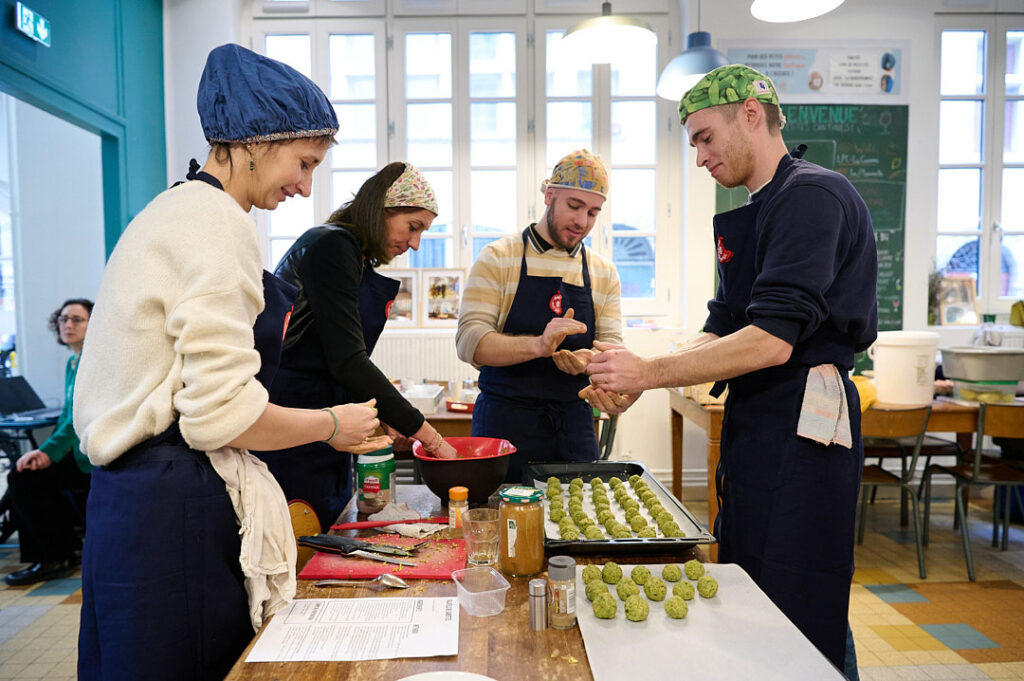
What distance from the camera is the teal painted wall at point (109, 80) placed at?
3496 millimetres

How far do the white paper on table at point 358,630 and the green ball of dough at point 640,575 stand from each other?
327 mm

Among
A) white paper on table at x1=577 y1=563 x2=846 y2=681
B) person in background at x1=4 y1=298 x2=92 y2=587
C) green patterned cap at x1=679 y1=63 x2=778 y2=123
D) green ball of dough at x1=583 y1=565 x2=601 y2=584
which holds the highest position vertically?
green patterned cap at x1=679 y1=63 x2=778 y2=123

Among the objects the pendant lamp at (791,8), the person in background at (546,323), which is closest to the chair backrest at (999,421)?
the pendant lamp at (791,8)

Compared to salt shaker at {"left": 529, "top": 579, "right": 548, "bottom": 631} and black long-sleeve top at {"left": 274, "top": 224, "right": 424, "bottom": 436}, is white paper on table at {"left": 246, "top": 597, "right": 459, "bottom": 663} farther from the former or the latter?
black long-sleeve top at {"left": 274, "top": 224, "right": 424, "bottom": 436}

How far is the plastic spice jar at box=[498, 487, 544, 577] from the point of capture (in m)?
1.27

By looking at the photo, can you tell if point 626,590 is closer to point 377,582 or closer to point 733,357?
point 377,582

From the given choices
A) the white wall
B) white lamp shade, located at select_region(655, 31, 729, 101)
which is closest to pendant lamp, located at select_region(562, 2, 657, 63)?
white lamp shade, located at select_region(655, 31, 729, 101)

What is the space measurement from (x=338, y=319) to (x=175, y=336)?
76 centimetres

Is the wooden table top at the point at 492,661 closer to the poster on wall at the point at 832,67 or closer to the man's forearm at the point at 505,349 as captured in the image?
the man's forearm at the point at 505,349

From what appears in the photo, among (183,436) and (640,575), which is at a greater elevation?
(183,436)

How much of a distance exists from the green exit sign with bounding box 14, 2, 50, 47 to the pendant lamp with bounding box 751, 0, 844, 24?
3.52 metres

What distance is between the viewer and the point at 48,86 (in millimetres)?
3650

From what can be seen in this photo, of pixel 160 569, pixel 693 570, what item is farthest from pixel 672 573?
pixel 160 569

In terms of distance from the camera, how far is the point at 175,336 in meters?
1.06
